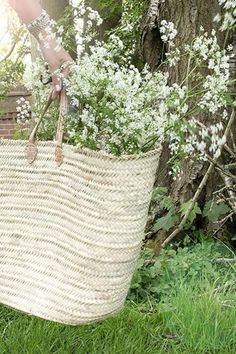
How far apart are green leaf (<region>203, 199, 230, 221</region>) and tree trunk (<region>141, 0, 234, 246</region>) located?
188mm

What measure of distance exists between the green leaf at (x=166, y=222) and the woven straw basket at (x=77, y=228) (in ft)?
6.49

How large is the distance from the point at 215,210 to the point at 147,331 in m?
1.22

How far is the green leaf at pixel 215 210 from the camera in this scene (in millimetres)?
3854

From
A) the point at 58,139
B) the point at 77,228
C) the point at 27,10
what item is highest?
the point at 27,10

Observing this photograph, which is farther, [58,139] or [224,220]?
[224,220]

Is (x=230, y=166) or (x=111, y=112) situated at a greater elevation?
(x=111, y=112)

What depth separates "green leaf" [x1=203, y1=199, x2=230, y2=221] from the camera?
385cm

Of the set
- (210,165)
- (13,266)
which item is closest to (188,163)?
(210,165)

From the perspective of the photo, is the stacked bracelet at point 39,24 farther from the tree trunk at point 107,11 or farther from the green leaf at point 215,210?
the tree trunk at point 107,11

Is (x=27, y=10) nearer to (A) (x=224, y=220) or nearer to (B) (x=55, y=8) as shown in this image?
(A) (x=224, y=220)

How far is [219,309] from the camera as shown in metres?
2.79

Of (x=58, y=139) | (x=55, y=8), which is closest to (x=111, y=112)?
(x=58, y=139)

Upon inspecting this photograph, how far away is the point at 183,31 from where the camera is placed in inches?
157

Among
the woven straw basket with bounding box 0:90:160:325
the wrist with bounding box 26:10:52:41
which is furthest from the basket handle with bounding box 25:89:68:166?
the wrist with bounding box 26:10:52:41
